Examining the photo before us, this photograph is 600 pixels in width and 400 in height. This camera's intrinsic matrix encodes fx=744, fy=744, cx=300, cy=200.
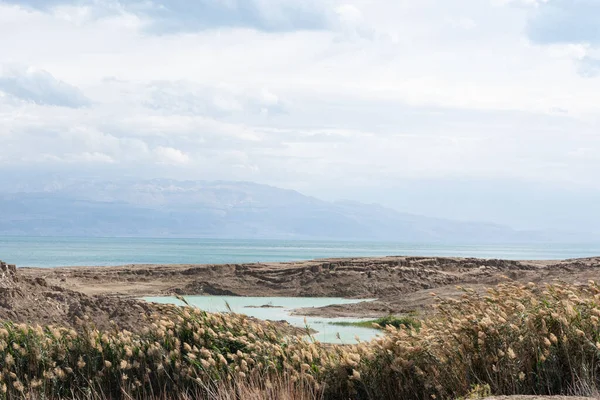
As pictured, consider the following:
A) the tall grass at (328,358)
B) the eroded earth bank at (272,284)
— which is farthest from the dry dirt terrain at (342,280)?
the tall grass at (328,358)

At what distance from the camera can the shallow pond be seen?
19241 mm

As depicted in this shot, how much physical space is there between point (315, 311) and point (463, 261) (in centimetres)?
1823

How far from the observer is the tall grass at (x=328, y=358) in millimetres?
7652

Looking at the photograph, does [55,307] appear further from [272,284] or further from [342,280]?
[272,284]

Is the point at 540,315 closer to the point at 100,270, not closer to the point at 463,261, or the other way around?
the point at 463,261

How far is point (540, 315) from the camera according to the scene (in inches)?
307

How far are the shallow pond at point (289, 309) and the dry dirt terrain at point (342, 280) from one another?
35.9 inches

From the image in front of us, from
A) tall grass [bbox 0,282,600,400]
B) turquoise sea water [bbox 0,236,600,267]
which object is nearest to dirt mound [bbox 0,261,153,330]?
tall grass [bbox 0,282,600,400]

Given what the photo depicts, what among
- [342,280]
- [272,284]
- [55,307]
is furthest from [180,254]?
[55,307]

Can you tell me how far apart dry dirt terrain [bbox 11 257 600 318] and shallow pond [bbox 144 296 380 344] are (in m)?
0.91

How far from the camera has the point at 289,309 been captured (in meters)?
26.7

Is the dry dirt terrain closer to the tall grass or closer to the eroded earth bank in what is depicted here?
the eroded earth bank

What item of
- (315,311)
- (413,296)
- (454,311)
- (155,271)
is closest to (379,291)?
(413,296)

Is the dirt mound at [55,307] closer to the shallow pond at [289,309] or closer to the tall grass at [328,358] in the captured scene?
the shallow pond at [289,309]
